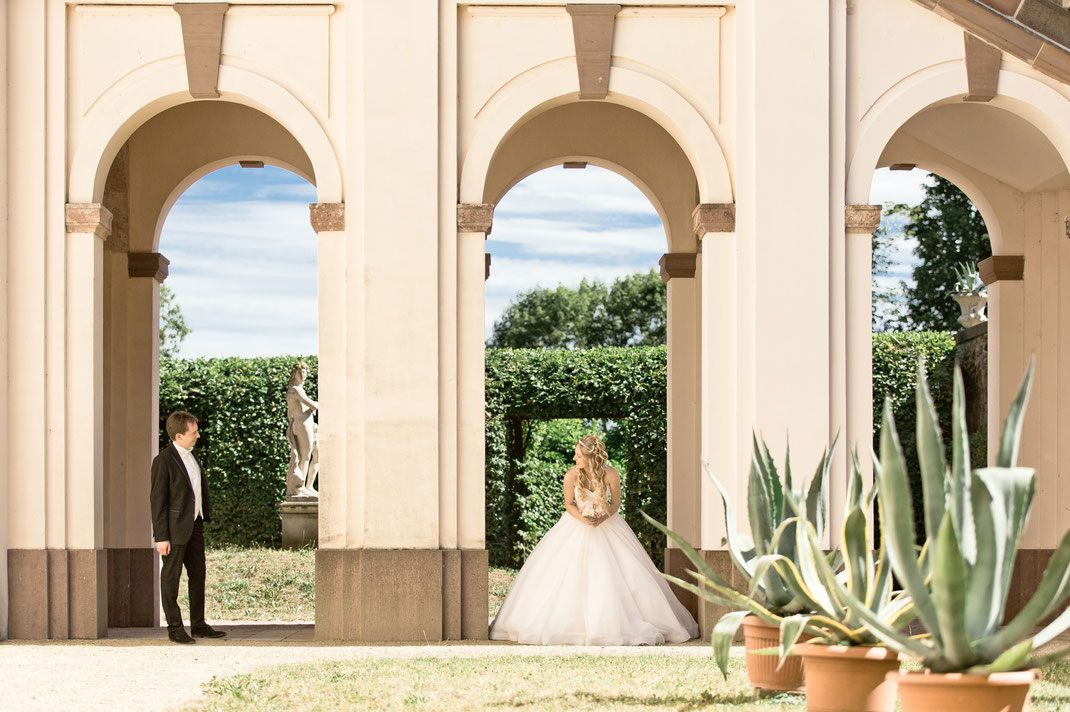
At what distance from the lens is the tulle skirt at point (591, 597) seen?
32.2ft

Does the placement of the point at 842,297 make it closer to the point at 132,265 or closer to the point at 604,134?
the point at 604,134

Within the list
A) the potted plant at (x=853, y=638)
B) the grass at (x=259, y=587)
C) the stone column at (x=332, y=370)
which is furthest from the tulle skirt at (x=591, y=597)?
the potted plant at (x=853, y=638)

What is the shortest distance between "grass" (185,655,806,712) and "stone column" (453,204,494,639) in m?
1.65

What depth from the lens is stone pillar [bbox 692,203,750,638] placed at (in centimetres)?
998

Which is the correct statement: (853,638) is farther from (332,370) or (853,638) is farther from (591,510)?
(332,370)

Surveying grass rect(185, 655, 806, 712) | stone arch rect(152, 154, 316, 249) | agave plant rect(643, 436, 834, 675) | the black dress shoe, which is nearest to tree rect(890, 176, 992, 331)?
stone arch rect(152, 154, 316, 249)

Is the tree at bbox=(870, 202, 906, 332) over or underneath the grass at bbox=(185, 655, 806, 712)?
over

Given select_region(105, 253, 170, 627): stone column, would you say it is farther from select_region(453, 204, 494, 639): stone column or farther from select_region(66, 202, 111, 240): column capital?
select_region(453, 204, 494, 639): stone column

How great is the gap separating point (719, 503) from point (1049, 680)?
315 centimetres

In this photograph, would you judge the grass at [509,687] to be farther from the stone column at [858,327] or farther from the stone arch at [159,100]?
the stone arch at [159,100]

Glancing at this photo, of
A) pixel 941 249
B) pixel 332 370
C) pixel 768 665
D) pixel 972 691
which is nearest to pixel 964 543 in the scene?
pixel 972 691

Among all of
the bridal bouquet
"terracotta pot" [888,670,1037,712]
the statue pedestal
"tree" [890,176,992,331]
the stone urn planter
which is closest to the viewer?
"terracotta pot" [888,670,1037,712]

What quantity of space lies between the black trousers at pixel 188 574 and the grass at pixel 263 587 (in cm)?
285

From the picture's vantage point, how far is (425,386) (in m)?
9.87
